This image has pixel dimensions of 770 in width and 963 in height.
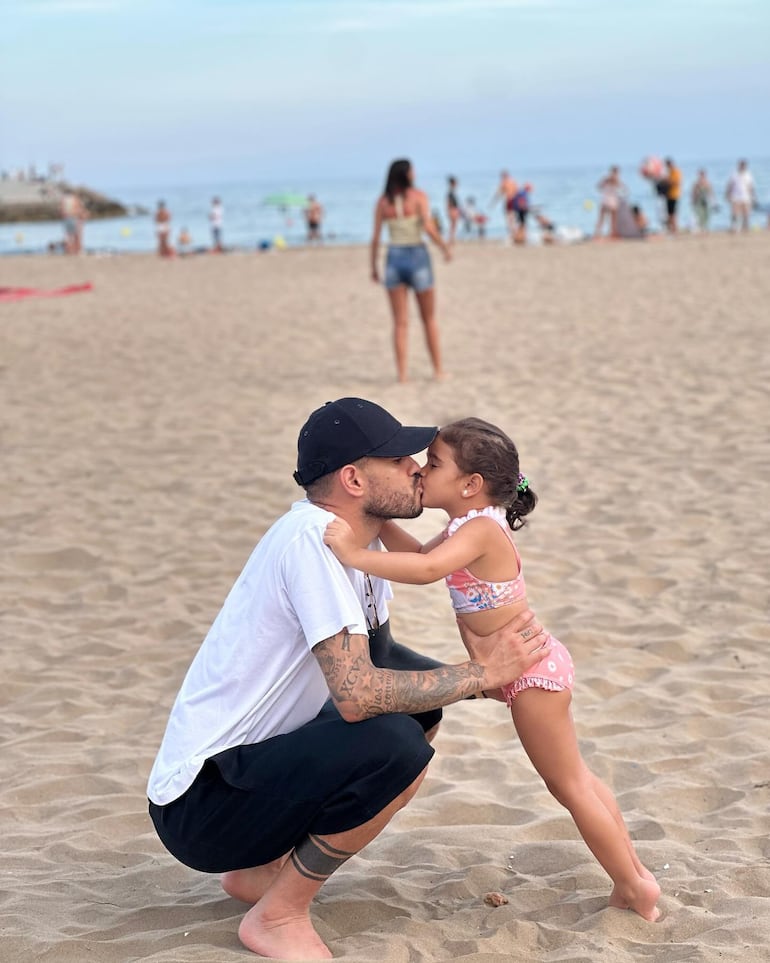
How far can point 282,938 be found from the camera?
280 centimetres

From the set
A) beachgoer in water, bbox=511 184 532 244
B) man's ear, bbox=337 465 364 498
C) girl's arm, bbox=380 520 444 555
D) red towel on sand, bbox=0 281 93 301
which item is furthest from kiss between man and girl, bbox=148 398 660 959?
beachgoer in water, bbox=511 184 532 244

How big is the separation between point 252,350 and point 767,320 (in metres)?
5.59

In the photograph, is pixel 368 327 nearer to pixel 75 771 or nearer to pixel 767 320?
pixel 767 320

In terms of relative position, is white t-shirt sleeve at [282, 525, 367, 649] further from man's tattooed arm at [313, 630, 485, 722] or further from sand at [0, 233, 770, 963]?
sand at [0, 233, 770, 963]

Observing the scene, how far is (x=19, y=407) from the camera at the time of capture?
10188 mm

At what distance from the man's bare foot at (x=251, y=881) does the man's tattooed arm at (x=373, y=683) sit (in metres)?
0.60

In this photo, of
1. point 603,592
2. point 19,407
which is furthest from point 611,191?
point 603,592

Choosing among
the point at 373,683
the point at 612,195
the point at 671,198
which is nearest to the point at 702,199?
the point at 671,198

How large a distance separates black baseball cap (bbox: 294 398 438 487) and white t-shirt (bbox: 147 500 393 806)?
12 centimetres

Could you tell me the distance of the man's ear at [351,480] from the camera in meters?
2.86

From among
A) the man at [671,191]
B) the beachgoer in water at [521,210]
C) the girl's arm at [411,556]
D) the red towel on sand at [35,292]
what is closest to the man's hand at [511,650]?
the girl's arm at [411,556]

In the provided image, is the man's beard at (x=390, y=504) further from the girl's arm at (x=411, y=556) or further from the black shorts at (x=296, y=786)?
the black shorts at (x=296, y=786)

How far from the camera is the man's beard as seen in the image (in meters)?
2.90

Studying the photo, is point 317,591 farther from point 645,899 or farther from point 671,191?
point 671,191
